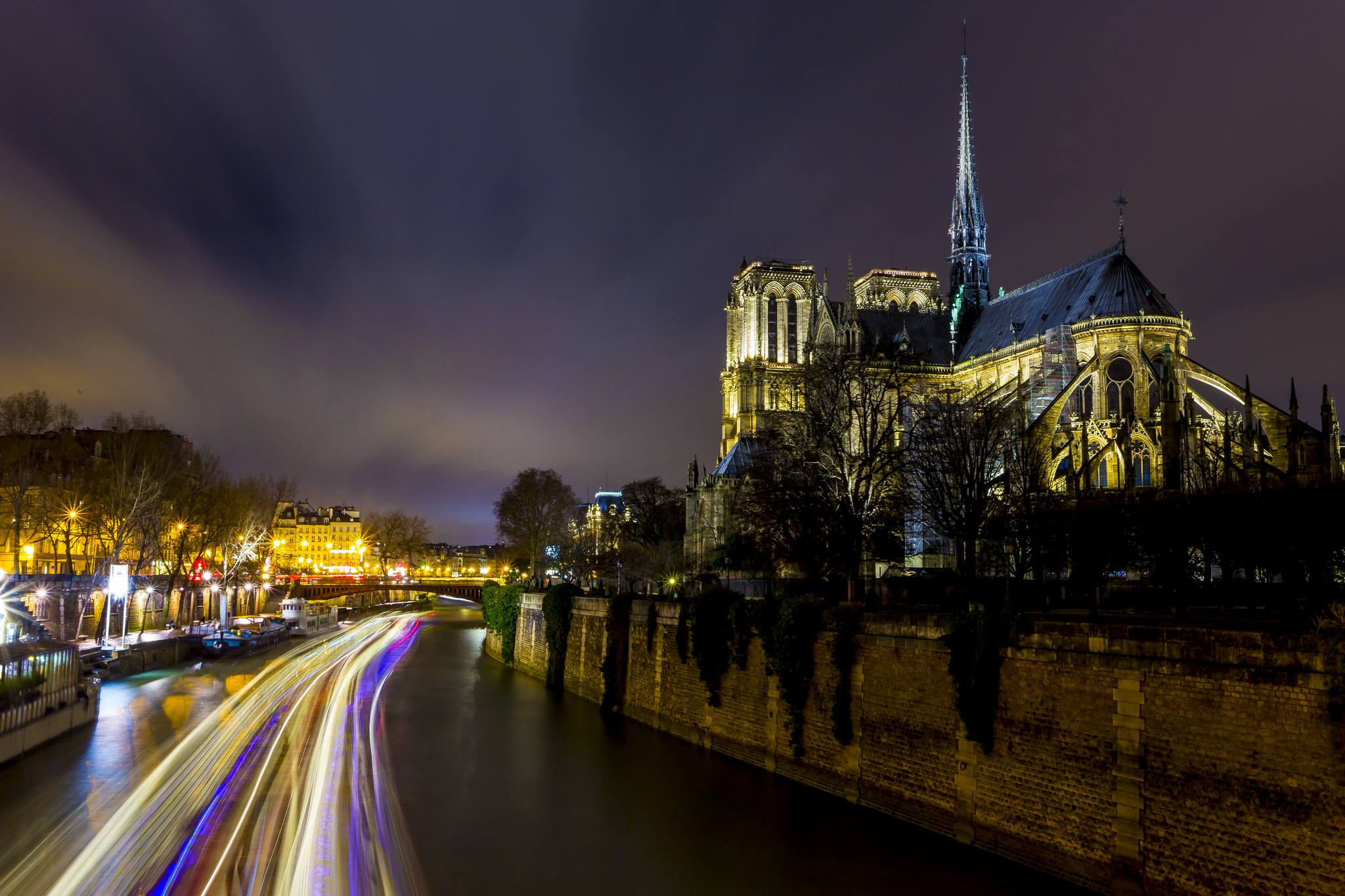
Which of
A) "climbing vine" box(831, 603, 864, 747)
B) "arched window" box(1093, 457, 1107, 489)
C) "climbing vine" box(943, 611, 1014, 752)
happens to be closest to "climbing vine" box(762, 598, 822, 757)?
"climbing vine" box(831, 603, 864, 747)

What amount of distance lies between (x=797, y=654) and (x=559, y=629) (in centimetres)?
1725

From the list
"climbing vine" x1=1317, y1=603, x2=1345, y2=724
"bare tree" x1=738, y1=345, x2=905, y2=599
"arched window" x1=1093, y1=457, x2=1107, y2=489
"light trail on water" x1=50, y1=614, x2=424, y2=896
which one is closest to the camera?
"climbing vine" x1=1317, y1=603, x2=1345, y2=724

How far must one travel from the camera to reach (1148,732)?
12.2 meters

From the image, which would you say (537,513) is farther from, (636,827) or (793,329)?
(636,827)

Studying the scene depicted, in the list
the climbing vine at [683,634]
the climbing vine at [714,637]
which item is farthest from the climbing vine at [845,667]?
the climbing vine at [683,634]

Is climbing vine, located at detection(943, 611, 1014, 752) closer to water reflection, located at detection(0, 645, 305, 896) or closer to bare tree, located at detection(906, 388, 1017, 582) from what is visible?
bare tree, located at detection(906, 388, 1017, 582)

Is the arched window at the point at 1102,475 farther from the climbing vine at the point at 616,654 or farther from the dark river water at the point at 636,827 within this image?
the dark river water at the point at 636,827

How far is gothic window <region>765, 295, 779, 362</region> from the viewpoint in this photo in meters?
72.4

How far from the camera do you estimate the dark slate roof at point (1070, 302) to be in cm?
4756

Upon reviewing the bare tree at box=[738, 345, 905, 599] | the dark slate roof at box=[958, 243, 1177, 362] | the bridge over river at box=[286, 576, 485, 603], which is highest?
the dark slate roof at box=[958, 243, 1177, 362]

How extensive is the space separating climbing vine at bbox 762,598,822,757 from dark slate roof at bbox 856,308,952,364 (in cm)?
4467

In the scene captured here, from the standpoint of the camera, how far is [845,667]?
1823 centimetres

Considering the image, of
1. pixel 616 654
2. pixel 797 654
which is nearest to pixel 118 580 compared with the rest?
pixel 616 654

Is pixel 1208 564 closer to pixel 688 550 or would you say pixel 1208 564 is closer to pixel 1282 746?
Result: pixel 1282 746
